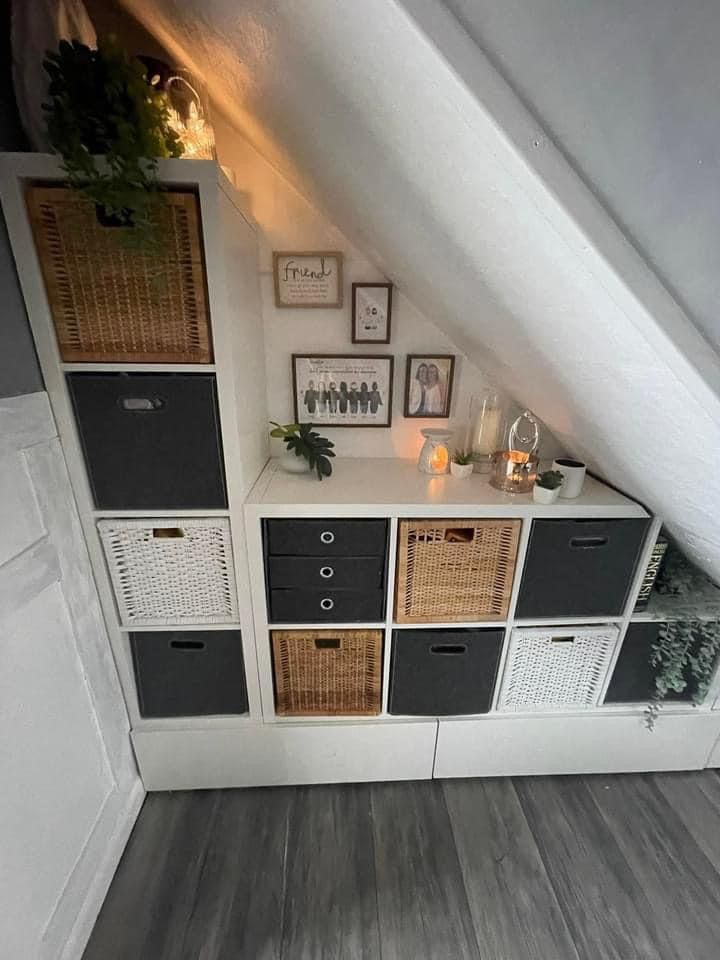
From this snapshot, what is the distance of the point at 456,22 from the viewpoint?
1.25 ft

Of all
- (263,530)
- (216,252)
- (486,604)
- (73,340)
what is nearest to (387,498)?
(263,530)

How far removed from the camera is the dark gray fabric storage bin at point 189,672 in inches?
47.1

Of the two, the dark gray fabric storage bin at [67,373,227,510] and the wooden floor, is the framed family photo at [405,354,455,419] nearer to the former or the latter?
the dark gray fabric storage bin at [67,373,227,510]

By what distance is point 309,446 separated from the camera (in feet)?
4.07

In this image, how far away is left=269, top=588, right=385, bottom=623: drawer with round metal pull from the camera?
3.82ft

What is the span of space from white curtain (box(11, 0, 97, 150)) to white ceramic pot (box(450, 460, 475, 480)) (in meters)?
1.24

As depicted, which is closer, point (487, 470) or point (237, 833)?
point (237, 833)

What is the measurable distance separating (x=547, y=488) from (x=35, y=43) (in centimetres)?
148

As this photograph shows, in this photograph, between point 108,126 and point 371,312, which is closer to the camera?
point 108,126

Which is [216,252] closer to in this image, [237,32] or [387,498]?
[237,32]

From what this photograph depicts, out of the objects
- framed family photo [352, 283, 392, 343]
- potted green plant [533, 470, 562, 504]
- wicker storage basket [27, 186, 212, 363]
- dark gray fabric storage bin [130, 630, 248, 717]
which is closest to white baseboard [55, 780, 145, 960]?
dark gray fabric storage bin [130, 630, 248, 717]

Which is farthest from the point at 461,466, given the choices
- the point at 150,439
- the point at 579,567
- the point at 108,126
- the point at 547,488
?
the point at 108,126

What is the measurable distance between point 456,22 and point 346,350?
3.27ft

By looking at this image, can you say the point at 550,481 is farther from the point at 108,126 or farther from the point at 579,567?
the point at 108,126
